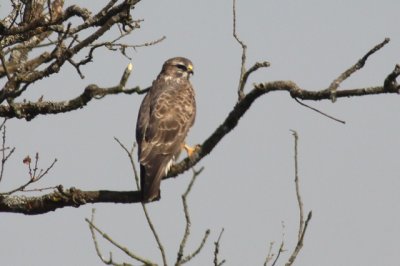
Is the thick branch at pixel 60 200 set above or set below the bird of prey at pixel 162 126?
below

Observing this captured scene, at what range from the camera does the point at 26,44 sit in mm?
9711

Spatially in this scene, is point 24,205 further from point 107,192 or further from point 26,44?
point 26,44

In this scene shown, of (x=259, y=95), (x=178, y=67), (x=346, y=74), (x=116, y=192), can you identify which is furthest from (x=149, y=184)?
(x=178, y=67)

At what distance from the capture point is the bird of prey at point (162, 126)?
9555 millimetres

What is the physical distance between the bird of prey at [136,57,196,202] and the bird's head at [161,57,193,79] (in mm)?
406

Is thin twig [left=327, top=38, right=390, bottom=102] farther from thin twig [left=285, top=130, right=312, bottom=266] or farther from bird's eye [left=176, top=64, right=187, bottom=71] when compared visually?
bird's eye [left=176, top=64, right=187, bottom=71]

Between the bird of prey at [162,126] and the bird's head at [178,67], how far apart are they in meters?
0.41

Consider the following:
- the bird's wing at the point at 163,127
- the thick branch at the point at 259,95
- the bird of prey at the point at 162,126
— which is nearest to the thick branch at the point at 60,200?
the bird of prey at the point at 162,126

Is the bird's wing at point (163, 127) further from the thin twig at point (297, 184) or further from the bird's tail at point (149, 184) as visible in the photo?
the thin twig at point (297, 184)

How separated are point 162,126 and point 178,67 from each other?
91.0 inches

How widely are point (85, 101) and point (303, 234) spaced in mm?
2573

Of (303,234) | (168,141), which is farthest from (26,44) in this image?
(303,234)

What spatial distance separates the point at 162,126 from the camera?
10.4 meters

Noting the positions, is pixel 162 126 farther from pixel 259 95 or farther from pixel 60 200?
pixel 259 95
